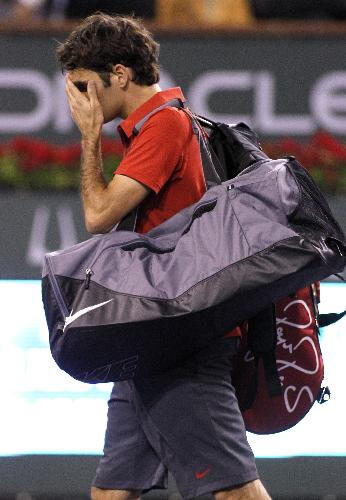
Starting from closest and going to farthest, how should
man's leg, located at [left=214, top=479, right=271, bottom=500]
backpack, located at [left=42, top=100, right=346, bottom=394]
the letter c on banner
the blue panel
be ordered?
backpack, located at [left=42, top=100, right=346, bottom=394] < man's leg, located at [left=214, top=479, right=271, bottom=500] < the blue panel < the letter c on banner

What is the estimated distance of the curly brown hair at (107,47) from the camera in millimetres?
3752

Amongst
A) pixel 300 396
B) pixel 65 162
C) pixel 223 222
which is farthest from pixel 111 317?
pixel 65 162

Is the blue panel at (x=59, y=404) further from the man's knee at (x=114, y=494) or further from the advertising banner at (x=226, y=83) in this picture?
the man's knee at (x=114, y=494)

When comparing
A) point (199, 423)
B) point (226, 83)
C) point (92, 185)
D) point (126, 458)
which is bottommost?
point (126, 458)

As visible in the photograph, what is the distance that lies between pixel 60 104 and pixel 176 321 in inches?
127

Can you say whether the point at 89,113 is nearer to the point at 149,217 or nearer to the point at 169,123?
the point at 169,123

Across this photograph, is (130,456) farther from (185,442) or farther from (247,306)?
(247,306)

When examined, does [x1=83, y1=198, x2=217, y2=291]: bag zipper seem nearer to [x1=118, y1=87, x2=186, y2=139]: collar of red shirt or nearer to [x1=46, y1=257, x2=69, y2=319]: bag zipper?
[x1=46, y1=257, x2=69, y2=319]: bag zipper

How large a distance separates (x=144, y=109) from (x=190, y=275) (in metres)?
0.62

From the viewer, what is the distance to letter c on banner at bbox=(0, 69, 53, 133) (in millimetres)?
6422

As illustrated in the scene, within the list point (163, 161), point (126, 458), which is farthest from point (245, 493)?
point (163, 161)

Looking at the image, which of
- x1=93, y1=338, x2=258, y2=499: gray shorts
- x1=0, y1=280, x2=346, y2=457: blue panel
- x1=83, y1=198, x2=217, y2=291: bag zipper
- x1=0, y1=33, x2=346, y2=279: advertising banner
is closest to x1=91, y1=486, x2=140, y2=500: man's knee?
x1=93, y1=338, x2=258, y2=499: gray shorts

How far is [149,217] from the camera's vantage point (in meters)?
3.79

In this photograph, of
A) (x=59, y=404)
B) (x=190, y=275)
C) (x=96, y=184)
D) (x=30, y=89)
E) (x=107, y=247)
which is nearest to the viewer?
(x=190, y=275)
